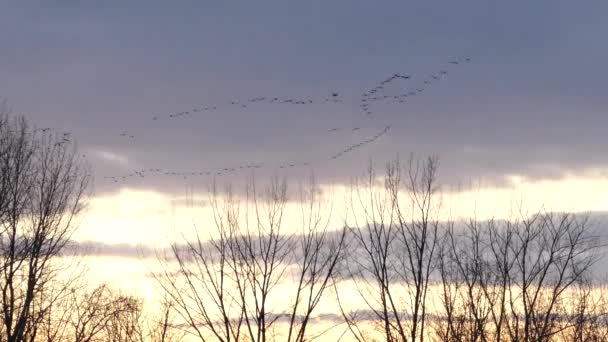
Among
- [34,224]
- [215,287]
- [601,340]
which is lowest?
[601,340]

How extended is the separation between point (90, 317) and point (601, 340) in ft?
74.9

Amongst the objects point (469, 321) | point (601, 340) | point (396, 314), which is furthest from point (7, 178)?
point (601, 340)

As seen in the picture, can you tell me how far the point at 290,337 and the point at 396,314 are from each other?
3220mm

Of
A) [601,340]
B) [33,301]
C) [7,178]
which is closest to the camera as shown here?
[7,178]

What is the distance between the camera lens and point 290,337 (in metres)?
29.2

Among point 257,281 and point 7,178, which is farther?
point 7,178

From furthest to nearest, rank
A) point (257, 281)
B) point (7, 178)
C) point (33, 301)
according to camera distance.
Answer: point (33, 301) < point (7, 178) < point (257, 281)

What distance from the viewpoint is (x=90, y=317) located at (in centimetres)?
3369

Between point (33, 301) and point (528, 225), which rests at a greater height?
point (528, 225)

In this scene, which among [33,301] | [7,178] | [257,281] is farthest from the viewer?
[33,301]

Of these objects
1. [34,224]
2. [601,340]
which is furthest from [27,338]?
[601,340]

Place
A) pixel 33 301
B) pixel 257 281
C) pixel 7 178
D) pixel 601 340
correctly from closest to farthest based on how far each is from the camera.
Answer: pixel 257 281 < pixel 7 178 < pixel 33 301 < pixel 601 340

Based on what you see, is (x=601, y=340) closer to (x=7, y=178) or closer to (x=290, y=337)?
(x=290, y=337)

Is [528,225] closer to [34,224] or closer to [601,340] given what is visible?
[601,340]
